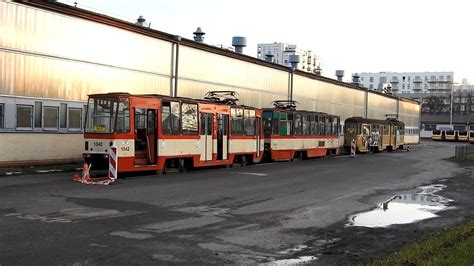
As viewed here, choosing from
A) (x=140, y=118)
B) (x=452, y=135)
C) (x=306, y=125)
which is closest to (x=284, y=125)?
(x=306, y=125)

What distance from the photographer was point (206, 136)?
80.9 feet

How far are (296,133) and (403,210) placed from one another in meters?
21.3

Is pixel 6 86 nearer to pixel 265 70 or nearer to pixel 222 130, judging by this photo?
pixel 222 130

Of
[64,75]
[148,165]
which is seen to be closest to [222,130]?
[148,165]

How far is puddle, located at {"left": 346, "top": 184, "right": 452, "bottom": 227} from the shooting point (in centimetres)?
1192

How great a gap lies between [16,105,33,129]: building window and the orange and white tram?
13.4 ft

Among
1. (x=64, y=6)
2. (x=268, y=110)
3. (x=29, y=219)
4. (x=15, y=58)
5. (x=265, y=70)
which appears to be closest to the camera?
(x=29, y=219)

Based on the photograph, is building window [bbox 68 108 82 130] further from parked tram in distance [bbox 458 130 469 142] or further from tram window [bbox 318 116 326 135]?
parked tram in distance [bbox 458 130 469 142]

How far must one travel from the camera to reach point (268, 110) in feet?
108

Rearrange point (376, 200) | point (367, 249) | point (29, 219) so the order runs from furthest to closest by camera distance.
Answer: point (376, 200)
point (29, 219)
point (367, 249)

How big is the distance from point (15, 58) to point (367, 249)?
722 inches

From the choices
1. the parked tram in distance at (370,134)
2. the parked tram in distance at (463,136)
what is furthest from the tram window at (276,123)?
the parked tram in distance at (463,136)

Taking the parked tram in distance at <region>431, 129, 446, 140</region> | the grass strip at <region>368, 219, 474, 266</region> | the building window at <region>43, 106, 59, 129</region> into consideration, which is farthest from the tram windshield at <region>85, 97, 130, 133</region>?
the parked tram in distance at <region>431, 129, 446, 140</region>

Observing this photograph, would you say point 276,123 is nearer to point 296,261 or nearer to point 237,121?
point 237,121
